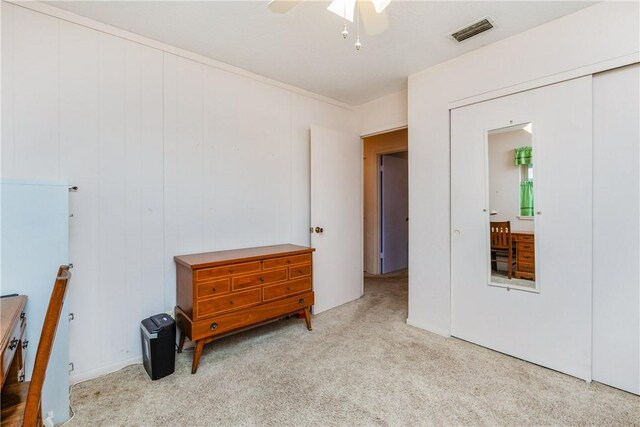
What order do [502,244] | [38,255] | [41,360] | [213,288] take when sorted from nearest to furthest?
[41,360] → [38,255] → [213,288] → [502,244]

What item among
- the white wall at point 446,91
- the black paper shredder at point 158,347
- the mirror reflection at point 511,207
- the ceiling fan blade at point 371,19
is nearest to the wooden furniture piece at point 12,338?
the black paper shredder at point 158,347

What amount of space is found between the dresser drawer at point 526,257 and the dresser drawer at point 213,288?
230 centimetres

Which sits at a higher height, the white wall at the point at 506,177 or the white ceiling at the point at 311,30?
the white ceiling at the point at 311,30

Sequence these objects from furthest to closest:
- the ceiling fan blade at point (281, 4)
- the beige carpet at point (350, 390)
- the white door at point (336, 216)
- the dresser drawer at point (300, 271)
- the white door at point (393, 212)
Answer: the white door at point (393, 212)
the white door at point (336, 216)
the dresser drawer at point (300, 271)
the beige carpet at point (350, 390)
the ceiling fan blade at point (281, 4)


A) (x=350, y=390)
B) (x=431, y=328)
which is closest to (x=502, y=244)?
(x=431, y=328)

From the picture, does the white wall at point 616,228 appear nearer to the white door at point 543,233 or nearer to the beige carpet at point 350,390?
the white door at point 543,233

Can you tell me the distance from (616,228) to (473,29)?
170 centimetres

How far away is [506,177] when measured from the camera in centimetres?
236

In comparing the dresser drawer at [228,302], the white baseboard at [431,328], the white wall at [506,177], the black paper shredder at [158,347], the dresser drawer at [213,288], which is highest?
the white wall at [506,177]

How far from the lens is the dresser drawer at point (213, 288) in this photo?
2100 mm

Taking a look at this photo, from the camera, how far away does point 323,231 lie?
131 inches

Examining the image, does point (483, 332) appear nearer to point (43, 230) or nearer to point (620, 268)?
point (620, 268)

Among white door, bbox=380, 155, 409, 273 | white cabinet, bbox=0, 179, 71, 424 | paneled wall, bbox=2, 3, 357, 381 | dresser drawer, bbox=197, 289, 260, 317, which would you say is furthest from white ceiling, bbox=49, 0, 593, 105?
white door, bbox=380, 155, 409, 273

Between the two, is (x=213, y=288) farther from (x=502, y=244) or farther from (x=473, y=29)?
(x=473, y=29)
